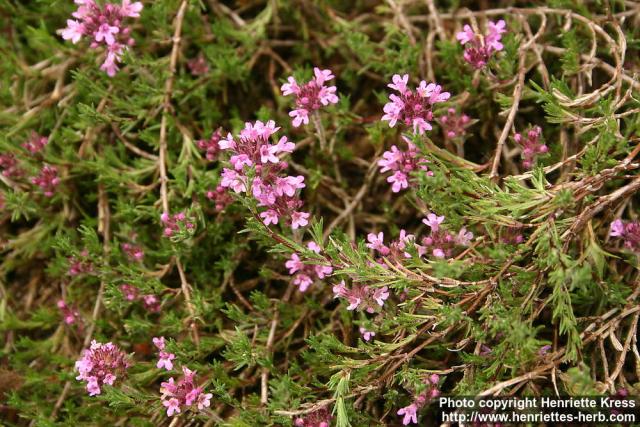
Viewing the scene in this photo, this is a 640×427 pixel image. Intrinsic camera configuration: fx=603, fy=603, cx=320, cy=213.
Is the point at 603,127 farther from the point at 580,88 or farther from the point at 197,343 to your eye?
the point at 197,343

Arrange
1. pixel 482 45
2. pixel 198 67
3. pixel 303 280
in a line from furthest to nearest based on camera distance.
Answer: pixel 198 67, pixel 482 45, pixel 303 280

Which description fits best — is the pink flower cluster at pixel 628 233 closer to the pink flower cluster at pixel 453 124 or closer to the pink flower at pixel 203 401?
the pink flower cluster at pixel 453 124

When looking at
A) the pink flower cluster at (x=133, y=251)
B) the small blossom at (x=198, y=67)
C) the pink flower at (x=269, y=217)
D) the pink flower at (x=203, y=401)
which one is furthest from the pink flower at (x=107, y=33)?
the pink flower at (x=203, y=401)

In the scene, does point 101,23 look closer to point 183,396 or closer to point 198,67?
point 198,67

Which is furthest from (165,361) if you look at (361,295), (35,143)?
(35,143)

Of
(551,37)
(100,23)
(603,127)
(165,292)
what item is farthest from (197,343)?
(551,37)
